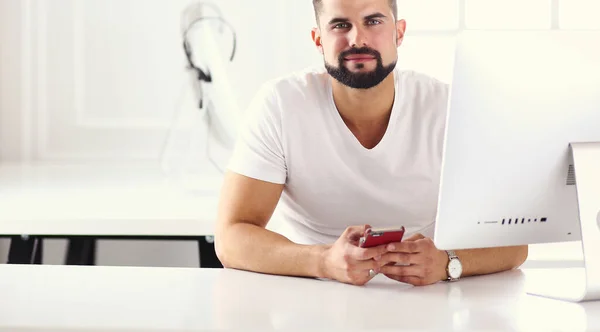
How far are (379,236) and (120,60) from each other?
203 cm

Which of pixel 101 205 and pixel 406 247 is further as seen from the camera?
pixel 101 205

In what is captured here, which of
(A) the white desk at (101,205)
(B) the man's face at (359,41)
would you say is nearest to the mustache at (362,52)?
(B) the man's face at (359,41)

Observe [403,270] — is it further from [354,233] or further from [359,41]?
[359,41]

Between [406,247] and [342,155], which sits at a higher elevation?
[342,155]

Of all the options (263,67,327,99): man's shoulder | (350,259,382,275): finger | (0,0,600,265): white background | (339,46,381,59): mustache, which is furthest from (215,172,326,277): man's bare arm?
(0,0,600,265): white background

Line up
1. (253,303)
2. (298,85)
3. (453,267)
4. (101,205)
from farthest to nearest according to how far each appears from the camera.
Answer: (101,205) → (298,85) → (453,267) → (253,303)

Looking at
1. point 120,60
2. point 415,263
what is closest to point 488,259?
point 415,263

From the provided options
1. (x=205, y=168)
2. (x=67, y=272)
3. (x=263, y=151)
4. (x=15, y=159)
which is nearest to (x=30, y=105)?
(x=15, y=159)

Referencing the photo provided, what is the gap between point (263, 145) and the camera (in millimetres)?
1964

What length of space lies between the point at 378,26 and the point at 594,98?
0.75 meters

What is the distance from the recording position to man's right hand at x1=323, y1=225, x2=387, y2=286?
1.47 meters

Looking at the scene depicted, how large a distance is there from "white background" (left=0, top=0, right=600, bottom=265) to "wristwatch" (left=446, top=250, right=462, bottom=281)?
1.72m

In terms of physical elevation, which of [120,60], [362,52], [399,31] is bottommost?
[362,52]

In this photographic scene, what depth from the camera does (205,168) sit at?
315 cm
